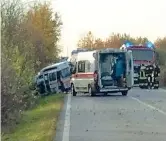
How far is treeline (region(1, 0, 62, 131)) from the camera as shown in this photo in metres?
19.8

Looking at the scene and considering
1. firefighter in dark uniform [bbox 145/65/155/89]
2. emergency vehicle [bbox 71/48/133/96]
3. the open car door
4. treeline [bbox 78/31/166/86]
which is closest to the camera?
emergency vehicle [bbox 71/48/133/96]

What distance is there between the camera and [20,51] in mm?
32875

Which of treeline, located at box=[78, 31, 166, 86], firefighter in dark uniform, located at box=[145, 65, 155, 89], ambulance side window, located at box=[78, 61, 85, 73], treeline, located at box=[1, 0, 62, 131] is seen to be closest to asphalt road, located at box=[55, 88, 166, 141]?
treeline, located at box=[1, 0, 62, 131]

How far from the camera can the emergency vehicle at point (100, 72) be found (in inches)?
1463

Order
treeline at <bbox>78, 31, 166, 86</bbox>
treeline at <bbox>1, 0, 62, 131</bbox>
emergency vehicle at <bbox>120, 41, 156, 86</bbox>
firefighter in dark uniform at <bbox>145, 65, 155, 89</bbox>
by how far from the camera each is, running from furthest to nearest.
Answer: treeline at <bbox>78, 31, 166, 86</bbox> → emergency vehicle at <bbox>120, 41, 156, 86</bbox> → firefighter in dark uniform at <bbox>145, 65, 155, 89</bbox> → treeline at <bbox>1, 0, 62, 131</bbox>

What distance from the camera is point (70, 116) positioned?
74.2 feet

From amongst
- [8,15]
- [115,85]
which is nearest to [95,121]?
[8,15]

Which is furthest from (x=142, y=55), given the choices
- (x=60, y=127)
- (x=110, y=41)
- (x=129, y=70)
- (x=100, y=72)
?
(x=110, y=41)

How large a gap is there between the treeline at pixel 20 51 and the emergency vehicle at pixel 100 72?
2.88 m

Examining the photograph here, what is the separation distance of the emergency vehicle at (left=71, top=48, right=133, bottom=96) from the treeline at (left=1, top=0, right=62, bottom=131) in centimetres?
288

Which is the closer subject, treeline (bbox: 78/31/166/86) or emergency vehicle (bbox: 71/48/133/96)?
emergency vehicle (bbox: 71/48/133/96)

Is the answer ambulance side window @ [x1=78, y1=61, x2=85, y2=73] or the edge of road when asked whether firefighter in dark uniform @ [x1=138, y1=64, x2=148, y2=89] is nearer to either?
ambulance side window @ [x1=78, y1=61, x2=85, y2=73]

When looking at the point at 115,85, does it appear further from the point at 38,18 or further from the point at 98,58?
the point at 38,18

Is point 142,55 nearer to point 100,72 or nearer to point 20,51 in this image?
point 100,72
